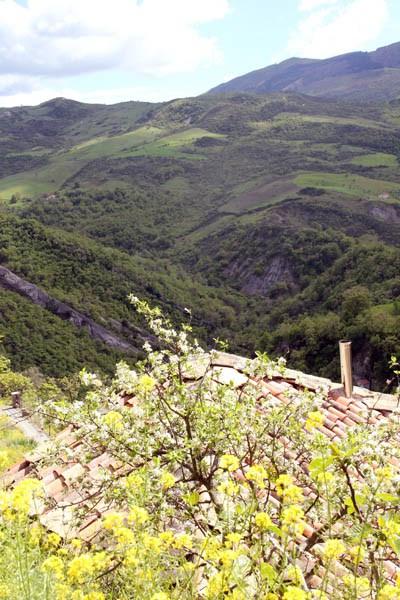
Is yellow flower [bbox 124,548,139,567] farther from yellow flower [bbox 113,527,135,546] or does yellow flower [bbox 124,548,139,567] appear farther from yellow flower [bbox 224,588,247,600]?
yellow flower [bbox 224,588,247,600]

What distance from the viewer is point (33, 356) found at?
59906 millimetres

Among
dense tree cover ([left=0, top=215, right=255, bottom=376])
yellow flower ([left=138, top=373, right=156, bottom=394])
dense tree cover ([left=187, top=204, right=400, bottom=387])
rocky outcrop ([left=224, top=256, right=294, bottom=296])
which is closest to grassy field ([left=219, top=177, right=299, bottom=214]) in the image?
dense tree cover ([left=187, top=204, right=400, bottom=387])

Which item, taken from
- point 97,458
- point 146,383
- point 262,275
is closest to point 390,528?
point 146,383

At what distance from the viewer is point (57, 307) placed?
3034 inches

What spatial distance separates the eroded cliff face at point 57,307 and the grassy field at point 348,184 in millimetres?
73335

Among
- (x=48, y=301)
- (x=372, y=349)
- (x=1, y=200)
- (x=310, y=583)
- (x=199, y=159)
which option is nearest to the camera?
(x=310, y=583)

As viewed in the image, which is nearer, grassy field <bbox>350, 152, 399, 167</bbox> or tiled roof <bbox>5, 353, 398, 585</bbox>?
tiled roof <bbox>5, 353, 398, 585</bbox>

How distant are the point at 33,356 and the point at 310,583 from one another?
2337 inches

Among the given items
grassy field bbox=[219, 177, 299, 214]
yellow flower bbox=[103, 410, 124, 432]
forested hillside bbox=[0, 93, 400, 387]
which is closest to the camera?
yellow flower bbox=[103, 410, 124, 432]

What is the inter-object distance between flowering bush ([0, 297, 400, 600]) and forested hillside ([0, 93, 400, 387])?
125 feet

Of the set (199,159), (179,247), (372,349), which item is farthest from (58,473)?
(199,159)

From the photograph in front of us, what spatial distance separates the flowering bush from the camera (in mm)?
2955

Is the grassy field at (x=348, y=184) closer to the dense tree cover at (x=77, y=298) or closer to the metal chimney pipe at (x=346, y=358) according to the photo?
the dense tree cover at (x=77, y=298)

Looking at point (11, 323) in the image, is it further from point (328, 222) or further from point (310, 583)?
point (328, 222)
